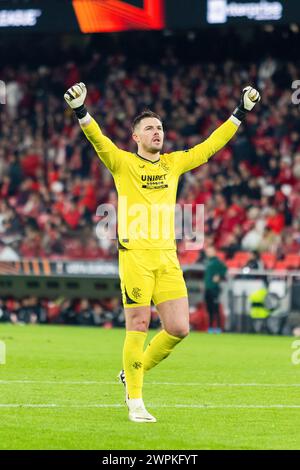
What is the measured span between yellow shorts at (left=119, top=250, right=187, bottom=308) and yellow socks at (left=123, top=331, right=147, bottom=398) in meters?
0.27

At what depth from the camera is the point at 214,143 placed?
10.2 m

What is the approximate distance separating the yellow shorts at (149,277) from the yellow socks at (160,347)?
13.6 inches

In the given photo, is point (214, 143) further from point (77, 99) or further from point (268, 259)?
point (268, 259)

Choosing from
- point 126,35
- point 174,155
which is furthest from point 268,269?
point 174,155

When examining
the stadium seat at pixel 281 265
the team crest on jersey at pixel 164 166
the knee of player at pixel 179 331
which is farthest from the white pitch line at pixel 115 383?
the stadium seat at pixel 281 265

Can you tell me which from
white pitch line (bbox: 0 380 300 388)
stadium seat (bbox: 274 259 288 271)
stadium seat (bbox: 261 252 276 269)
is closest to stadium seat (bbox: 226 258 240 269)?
stadium seat (bbox: 261 252 276 269)

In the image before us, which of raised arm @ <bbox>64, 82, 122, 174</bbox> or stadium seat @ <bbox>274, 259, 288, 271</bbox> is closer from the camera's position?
raised arm @ <bbox>64, 82, 122, 174</bbox>

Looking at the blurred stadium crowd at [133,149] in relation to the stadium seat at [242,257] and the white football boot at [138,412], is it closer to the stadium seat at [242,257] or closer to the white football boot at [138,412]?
the stadium seat at [242,257]

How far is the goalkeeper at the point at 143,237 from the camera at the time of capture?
30.4 feet

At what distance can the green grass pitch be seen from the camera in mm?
8102

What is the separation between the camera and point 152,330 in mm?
22594

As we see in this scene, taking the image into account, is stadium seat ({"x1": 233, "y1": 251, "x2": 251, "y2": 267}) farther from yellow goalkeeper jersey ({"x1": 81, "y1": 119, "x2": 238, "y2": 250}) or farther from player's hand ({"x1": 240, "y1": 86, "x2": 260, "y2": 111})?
yellow goalkeeper jersey ({"x1": 81, "y1": 119, "x2": 238, "y2": 250})

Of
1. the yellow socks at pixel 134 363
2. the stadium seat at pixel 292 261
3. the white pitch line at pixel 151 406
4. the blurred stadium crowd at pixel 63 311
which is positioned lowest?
the blurred stadium crowd at pixel 63 311
